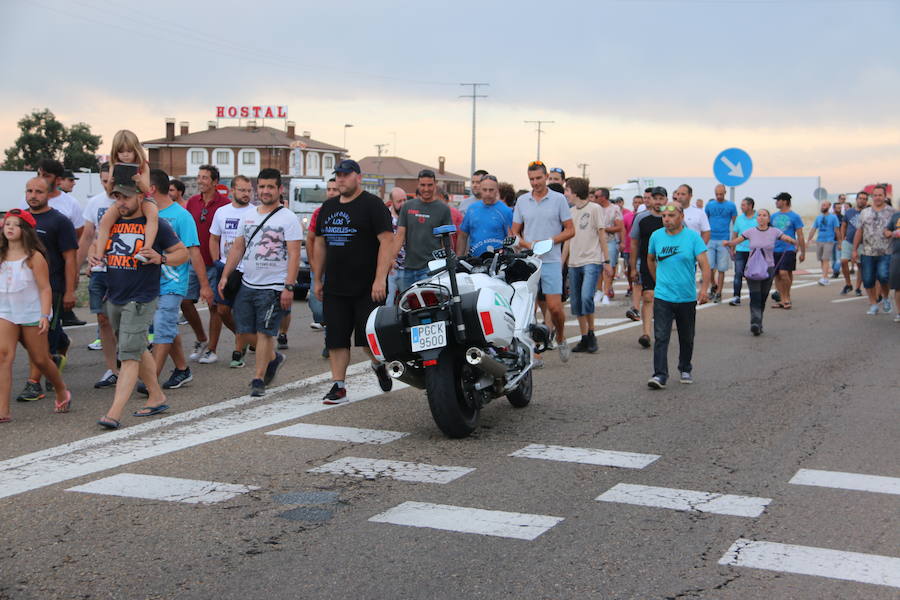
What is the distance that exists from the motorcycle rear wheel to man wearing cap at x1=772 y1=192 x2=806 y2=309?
34.9 feet

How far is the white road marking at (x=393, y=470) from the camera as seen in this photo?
632 cm

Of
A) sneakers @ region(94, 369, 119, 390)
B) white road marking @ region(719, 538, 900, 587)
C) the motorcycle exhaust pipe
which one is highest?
the motorcycle exhaust pipe

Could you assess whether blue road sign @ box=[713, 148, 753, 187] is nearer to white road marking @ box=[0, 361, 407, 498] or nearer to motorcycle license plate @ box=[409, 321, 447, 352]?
white road marking @ box=[0, 361, 407, 498]

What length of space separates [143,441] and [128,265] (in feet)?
4.68

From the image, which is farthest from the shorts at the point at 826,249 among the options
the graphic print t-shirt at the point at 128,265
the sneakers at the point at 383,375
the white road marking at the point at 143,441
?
the graphic print t-shirt at the point at 128,265

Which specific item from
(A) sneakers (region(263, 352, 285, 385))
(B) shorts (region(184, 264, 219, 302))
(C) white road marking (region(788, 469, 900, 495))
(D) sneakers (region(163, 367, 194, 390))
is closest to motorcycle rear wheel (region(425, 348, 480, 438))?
(C) white road marking (region(788, 469, 900, 495))

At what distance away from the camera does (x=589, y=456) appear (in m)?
6.91

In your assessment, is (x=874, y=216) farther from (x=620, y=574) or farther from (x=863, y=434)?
(x=620, y=574)

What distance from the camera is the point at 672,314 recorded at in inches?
389

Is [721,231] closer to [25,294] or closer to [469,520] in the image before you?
[25,294]

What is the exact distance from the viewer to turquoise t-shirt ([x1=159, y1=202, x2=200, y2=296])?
9023 millimetres

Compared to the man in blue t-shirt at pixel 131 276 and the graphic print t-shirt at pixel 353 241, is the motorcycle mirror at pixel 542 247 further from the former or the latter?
the man in blue t-shirt at pixel 131 276

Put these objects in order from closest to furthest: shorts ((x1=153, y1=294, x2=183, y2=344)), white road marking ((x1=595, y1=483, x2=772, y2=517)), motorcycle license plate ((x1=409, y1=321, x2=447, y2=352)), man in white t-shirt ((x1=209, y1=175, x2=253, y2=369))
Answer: white road marking ((x1=595, y1=483, x2=772, y2=517)) → motorcycle license plate ((x1=409, y1=321, x2=447, y2=352)) → shorts ((x1=153, y1=294, x2=183, y2=344)) → man in white t-shirt ((x1=209, y1=175, x2=253, y2=369))

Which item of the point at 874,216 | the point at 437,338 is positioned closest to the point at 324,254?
the point at 437,338
